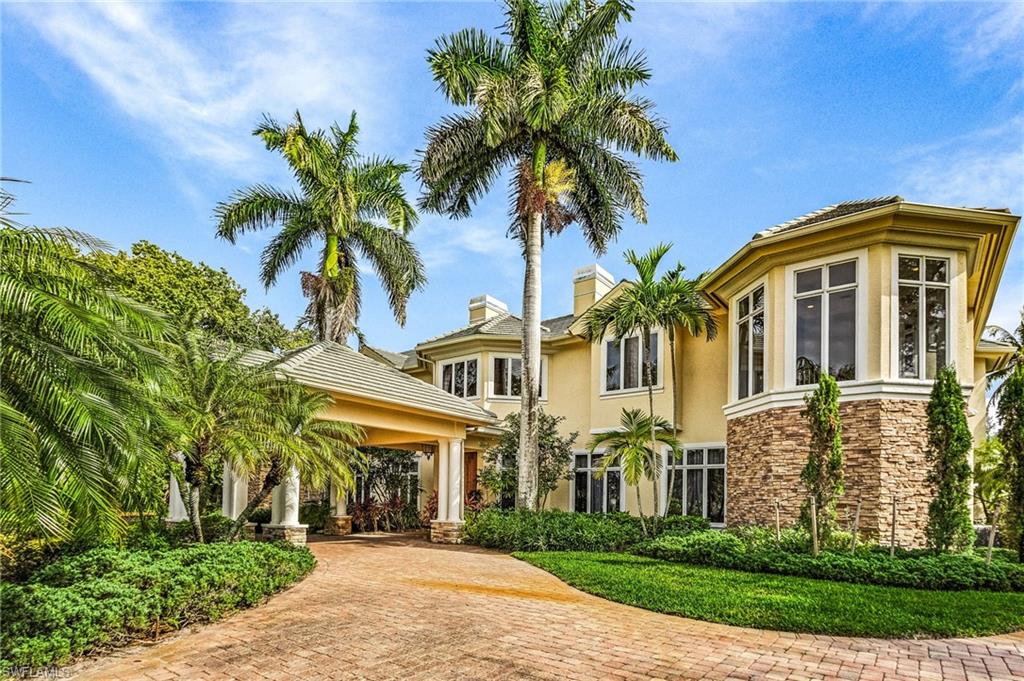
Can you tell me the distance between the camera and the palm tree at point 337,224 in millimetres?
21516

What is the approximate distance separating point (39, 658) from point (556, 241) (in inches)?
619

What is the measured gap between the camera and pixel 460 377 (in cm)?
2467

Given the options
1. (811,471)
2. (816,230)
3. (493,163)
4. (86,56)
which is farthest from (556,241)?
(86,56)

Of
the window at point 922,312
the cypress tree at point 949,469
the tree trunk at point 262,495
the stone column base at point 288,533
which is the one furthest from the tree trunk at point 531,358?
the cypress tree at point 949,469

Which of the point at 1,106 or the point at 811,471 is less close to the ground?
the point at 1,106

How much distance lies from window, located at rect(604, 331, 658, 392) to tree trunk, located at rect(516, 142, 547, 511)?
393 centimetres

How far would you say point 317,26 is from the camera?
10.7m

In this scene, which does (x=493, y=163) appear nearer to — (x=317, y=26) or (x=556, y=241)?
(x=556, y=241)

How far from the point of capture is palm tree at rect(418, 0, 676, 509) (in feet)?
55.7

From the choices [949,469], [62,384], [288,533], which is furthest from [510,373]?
[62,384]

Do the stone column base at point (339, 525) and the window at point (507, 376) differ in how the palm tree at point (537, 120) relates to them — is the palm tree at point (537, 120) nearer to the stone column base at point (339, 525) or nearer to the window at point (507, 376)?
the window at point (507, 376)

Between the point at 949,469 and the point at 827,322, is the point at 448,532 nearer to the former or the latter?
the point at 827,322

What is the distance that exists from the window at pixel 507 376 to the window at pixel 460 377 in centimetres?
84

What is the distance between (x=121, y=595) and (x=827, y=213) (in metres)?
15.7
